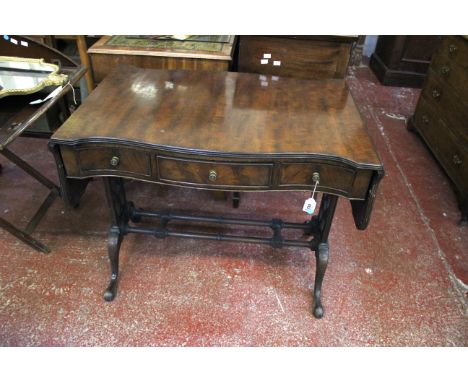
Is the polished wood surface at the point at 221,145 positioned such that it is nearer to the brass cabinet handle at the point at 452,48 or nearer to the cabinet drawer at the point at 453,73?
the cabinet drawer at the point at 453,73

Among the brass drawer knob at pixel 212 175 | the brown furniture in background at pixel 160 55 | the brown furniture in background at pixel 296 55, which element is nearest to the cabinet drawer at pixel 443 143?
the brown furniture in background at pixel 296 55

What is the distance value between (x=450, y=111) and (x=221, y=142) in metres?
2.02

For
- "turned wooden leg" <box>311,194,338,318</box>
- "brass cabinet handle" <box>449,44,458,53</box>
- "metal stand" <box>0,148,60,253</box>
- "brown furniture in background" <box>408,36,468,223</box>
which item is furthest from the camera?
"brass cabinet handle" <box>449,44,458,53</box>

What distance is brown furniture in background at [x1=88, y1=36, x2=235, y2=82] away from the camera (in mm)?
2020

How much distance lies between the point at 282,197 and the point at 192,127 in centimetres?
118

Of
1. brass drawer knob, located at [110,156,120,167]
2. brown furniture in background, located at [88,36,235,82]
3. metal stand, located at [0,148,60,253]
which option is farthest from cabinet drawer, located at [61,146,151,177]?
brown furniture in background, located at [88,36,235,82]

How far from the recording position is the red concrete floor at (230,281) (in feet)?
5.11

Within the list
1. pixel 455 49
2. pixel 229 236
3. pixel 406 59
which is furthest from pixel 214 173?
pixel 406 59

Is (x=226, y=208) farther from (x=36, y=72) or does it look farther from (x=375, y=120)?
(x=375, y=120)

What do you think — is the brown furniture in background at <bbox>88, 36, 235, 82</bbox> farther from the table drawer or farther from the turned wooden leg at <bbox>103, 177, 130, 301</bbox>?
the table drawer

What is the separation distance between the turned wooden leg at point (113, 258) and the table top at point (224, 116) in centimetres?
58

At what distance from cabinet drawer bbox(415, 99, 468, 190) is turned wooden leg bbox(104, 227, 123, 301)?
6.68 feet

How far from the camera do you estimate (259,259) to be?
1.90 metres

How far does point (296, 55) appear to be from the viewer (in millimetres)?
2283
